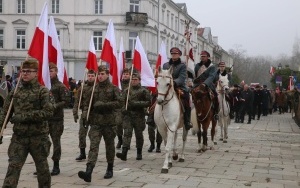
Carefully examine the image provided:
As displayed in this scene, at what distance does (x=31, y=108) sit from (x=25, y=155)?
2.12ft

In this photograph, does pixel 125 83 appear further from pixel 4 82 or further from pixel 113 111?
pixel 4 82

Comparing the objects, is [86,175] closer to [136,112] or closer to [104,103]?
[104,103]

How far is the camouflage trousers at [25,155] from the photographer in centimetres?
640

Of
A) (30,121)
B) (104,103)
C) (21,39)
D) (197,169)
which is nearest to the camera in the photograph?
(30,121)

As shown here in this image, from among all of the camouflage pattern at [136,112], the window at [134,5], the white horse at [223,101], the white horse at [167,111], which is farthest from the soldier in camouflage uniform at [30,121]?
the window at [134,5]

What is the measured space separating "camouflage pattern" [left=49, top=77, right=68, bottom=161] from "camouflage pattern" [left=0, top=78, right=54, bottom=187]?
7.77ft

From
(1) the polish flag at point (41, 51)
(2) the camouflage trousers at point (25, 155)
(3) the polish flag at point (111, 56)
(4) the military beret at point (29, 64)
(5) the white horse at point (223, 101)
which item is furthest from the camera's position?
(5) the white horse at point (223, 101)

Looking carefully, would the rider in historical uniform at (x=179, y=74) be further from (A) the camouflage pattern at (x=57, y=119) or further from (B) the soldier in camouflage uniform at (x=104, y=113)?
(A) the camouflage pattern at (x=57, y=119)

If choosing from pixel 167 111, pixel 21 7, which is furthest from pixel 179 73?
pixel 21 7

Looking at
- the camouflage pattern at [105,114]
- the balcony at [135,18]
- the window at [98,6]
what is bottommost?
the camouflage pattern at [105,114]

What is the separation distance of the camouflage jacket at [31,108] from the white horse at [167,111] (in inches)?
142

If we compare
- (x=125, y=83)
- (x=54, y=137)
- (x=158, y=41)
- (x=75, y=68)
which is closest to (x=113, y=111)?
(x=54, y=137)

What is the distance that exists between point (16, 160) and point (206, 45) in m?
96.6

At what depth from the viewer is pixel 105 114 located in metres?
8.75
